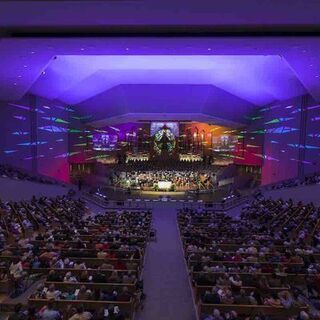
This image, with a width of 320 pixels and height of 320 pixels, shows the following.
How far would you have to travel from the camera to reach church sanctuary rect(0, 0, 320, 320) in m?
8.62

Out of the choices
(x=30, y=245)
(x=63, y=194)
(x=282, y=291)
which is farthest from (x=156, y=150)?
(x=282, y=291)

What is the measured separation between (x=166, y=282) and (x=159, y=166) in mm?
28353

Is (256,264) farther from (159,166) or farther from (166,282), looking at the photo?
(159,166)

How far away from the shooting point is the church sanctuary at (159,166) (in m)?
8.62

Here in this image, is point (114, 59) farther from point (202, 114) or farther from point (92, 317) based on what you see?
→ point (92, 317)

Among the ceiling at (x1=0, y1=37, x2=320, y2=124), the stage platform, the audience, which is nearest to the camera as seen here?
the audience

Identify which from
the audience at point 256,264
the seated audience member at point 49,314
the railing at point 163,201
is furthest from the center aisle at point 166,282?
the railing at point 163,201

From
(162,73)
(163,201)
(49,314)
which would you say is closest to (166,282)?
(49,314)

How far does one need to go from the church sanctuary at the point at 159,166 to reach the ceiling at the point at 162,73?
128mm

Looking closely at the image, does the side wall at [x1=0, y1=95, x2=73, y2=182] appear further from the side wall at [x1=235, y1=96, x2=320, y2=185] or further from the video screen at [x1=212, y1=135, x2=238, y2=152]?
the side wall at [x1=235, y1=96, x2=320, y2=185]

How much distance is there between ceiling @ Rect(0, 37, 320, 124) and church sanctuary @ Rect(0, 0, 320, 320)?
0.42 ft

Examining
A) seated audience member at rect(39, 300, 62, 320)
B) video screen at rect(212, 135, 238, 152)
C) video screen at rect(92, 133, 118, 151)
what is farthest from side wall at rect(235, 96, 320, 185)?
seated audience member at rect(39, 300, 62, 320)

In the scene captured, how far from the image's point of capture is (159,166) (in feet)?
126

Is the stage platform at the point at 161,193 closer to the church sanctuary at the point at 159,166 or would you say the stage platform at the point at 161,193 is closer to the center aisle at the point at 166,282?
the church sanctuary at the point at 159,166
